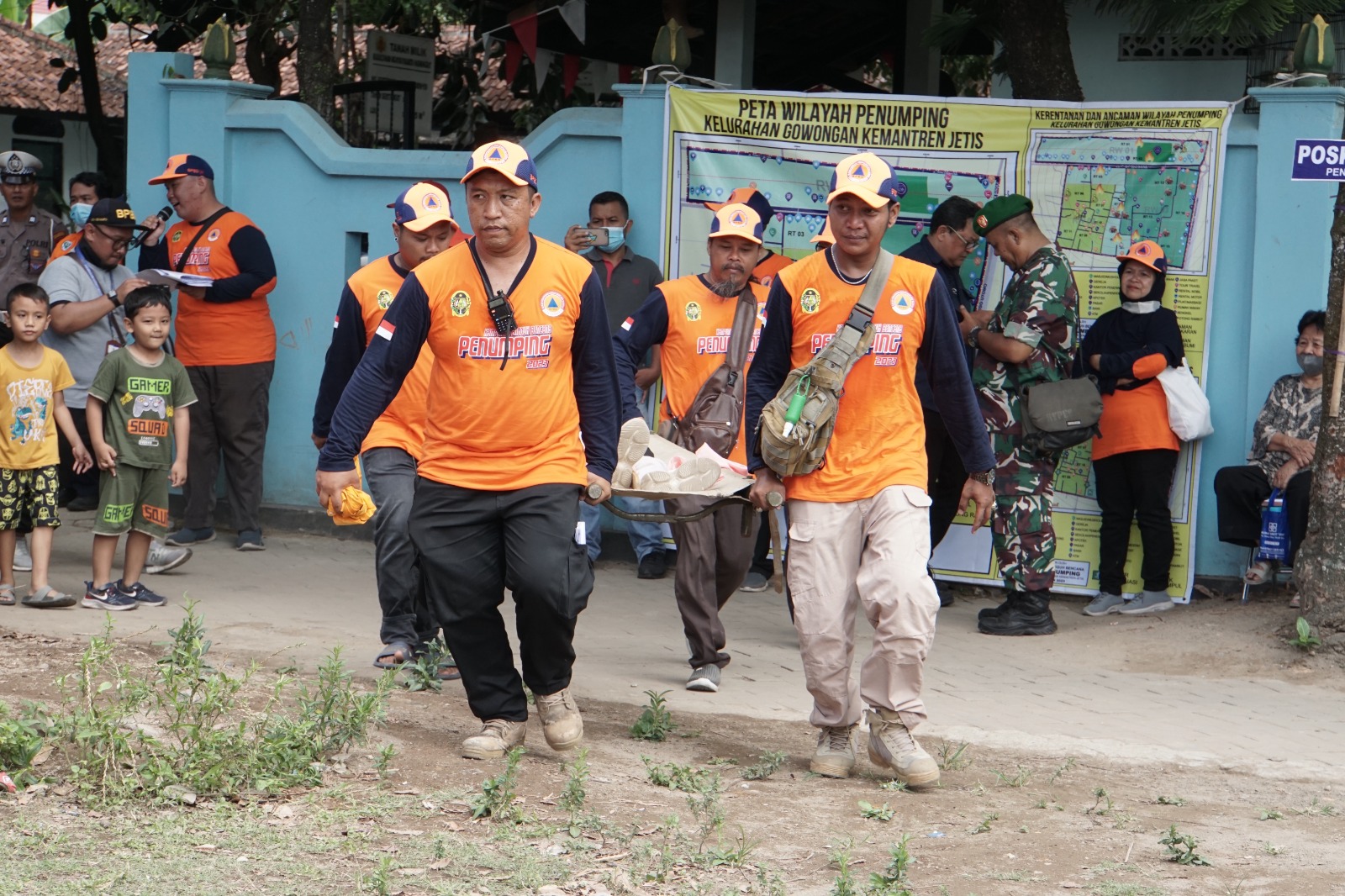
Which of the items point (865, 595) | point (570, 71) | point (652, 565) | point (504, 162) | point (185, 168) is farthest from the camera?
point (570, 71)

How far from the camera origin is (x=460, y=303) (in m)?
5.12

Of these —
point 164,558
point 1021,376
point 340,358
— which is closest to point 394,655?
Result: point 340,358

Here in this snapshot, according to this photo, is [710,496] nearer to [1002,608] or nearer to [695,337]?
[695,337]

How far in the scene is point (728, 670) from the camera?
7.04m

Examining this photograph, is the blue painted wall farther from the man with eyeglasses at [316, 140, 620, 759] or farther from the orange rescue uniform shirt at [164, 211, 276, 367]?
the man with eyeglasses at [316, 140, 620, 759]

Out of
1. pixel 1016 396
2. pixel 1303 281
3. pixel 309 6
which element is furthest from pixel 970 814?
pixel 309 6

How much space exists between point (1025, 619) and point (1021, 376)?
1207 mm

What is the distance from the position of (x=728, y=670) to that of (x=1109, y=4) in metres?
5.19

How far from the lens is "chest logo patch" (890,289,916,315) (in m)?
5.31

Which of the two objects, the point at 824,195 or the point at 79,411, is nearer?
the point at 824,195

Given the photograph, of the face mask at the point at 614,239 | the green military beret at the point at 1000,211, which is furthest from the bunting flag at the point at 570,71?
the green military beret at the point at 1000,211

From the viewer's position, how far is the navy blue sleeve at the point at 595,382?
5.27 metres

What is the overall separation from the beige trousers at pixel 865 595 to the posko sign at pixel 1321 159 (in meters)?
2.76

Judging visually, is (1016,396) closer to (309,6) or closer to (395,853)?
(395,853)
